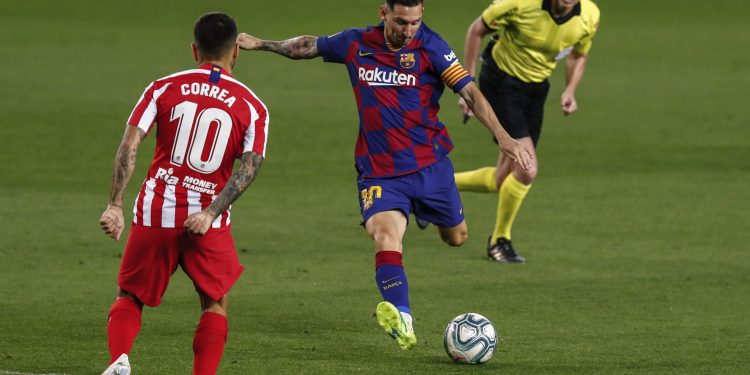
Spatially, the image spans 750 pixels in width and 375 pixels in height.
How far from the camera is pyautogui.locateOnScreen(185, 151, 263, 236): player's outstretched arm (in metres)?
6.05

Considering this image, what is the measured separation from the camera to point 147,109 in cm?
622

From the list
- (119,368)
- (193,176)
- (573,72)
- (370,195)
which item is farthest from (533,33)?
(119,368)

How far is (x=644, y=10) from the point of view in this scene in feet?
105

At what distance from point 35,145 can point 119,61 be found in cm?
737

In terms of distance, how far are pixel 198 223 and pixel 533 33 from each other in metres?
5.62

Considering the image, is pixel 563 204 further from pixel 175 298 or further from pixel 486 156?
pixel 175 298

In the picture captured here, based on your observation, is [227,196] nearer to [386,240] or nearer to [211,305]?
[211,305]

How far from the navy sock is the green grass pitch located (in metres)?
0.31

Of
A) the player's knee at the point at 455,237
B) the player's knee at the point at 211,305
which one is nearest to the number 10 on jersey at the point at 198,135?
the player's knee at the point at 211,305

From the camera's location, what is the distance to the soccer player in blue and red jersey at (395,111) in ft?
26.0

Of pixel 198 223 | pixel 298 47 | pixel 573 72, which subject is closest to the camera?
pixel 198 223

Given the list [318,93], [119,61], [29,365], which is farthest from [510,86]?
[119,61]

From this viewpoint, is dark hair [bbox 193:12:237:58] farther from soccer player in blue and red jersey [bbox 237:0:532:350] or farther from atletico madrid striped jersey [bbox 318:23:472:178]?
atletico madrid striped jersey [bbox 318:23:472:178]

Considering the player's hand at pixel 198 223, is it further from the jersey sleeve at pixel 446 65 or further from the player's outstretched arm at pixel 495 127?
the jersey sleeve at pixel 446 65
